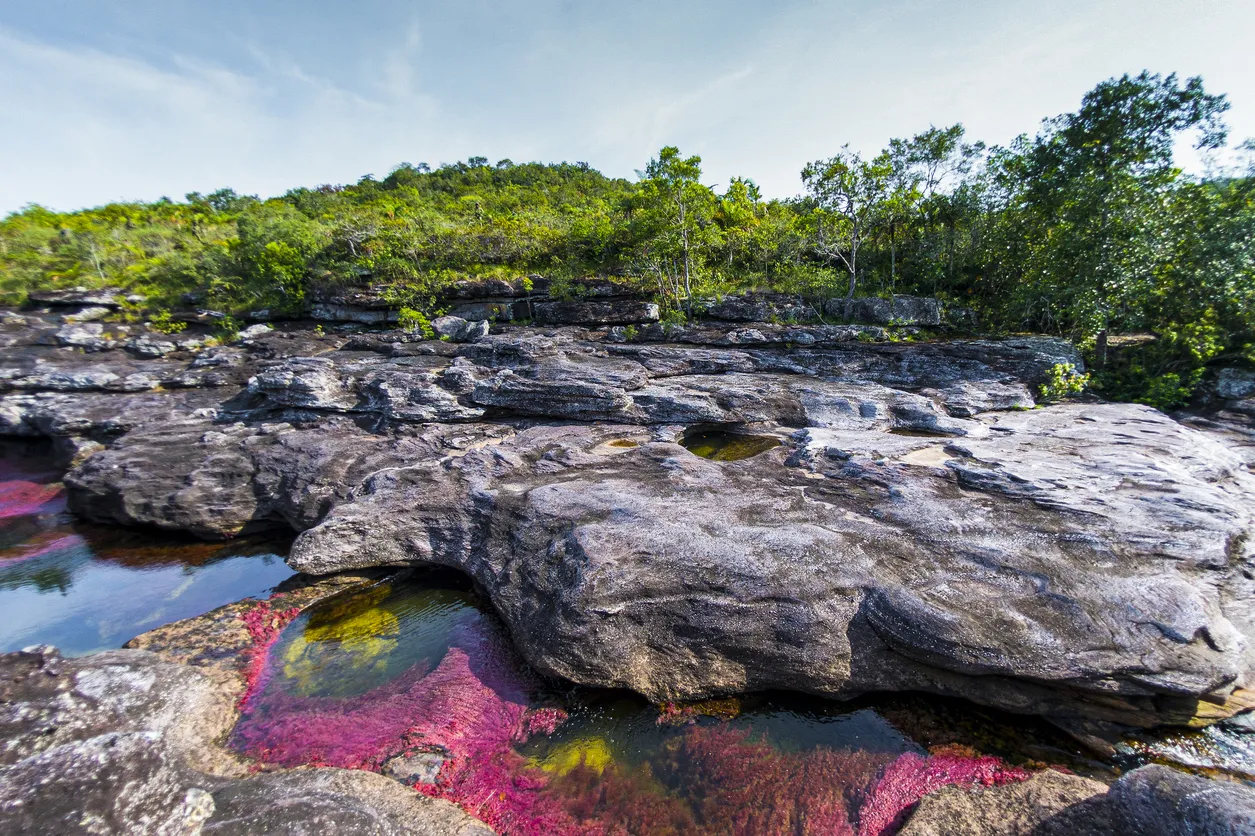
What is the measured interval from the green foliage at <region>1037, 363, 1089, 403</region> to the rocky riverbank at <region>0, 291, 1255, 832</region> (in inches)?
17.6

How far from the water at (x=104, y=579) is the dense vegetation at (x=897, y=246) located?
1833 centimetres

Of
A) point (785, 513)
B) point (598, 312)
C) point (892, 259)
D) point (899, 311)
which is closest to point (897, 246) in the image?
point (892, 259)

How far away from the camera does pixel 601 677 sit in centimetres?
761

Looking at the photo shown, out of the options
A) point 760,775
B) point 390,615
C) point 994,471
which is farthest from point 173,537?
point 994,471

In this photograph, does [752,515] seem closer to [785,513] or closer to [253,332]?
[785,513]

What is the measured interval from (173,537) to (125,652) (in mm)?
7935

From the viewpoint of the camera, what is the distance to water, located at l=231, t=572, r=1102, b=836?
6223 millimetres

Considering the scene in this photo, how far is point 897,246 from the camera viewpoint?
28.3 meters

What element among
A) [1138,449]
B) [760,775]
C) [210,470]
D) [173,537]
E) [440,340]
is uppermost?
[440,340]

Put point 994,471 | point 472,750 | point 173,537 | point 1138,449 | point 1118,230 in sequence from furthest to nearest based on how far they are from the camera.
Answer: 1. point 1118,230
2. point 173,537
3. point 1138,449
4. point 994,471
5. point 472,750

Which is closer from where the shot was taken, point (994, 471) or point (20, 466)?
point (994, 471)

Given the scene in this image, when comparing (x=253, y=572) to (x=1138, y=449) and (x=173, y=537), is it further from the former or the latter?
(x=1138, y=449)

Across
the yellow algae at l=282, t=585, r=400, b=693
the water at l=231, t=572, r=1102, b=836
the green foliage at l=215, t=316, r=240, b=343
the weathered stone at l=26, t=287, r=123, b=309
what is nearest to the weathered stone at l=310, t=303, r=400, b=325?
the green foliage at l=215, t=316, r=240, b=343

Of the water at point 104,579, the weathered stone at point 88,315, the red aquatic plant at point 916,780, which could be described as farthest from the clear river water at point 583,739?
the weathered stone at point 88,315
